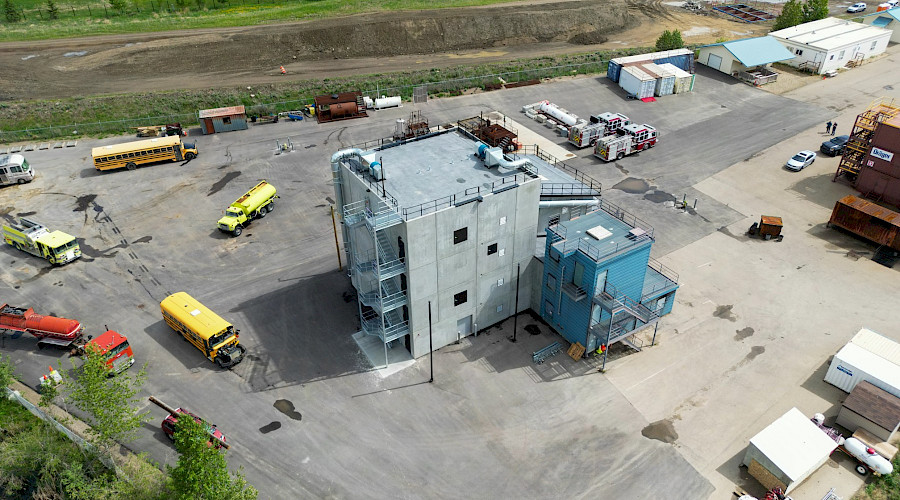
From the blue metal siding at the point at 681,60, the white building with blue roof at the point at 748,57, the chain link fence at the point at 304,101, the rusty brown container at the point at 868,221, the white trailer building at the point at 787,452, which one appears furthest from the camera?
the white building with blue roof at the point at 748,57

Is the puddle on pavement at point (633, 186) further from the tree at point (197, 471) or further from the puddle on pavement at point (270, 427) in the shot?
the tree at point (197, 471)

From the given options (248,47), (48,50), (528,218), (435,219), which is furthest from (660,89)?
(48,50)

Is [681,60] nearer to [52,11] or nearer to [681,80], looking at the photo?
[681,80]

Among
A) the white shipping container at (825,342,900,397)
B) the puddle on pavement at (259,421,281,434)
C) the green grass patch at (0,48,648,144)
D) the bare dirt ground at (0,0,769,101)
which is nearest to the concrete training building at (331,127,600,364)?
the puddle on pavement at (259,421,281,434)

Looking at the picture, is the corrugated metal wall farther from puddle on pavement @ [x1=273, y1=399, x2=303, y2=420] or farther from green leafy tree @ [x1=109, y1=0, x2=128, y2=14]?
green leafy tree @ [x1=109, y1=0, x2=128, y2=14]

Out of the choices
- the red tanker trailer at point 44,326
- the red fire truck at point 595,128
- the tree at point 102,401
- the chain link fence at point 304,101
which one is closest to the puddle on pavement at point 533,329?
the tree at point 102,401

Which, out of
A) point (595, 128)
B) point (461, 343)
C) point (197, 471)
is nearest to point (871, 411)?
point (461, 343)

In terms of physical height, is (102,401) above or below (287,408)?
above
